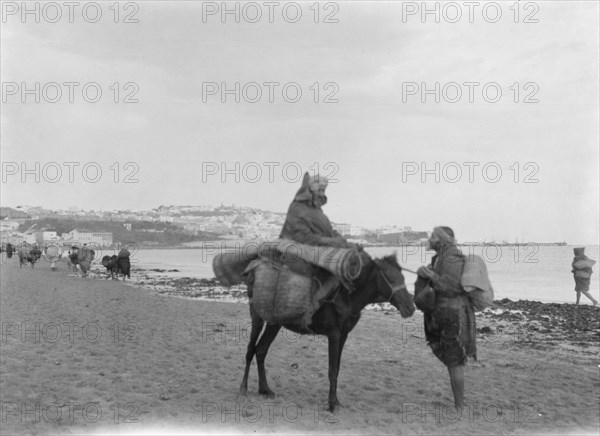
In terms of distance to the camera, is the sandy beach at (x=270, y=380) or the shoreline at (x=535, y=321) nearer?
the sandy beach at (x=270, y=380)

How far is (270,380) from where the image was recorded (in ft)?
29.4

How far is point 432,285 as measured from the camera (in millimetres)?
7316

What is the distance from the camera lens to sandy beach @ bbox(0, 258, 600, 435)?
684 centimetres

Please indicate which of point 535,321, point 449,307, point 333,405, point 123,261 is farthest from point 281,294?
point 123,261

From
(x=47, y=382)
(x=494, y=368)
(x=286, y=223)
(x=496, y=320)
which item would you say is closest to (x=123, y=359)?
(x=47, y=382)

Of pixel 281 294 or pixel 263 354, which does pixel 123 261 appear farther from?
pixel 281 294

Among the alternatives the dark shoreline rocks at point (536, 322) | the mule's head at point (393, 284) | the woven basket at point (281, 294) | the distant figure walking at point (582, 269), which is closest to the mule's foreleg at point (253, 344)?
the woven basket at point (281, 294)

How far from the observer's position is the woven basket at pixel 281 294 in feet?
23.2

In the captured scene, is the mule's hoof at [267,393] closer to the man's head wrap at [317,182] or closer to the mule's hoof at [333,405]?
the mule's hoof at [333,405]

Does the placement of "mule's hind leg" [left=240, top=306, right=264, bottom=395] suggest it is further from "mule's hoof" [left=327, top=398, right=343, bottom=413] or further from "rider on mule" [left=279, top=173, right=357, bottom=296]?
"mule's hoof" [left=327, top=398, right=343, bottom=413]

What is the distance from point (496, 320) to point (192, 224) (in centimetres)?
12940

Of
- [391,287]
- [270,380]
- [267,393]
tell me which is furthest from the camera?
[270,380]

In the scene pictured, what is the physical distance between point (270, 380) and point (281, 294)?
2.38 metres

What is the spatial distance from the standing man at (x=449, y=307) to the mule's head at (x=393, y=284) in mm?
303
